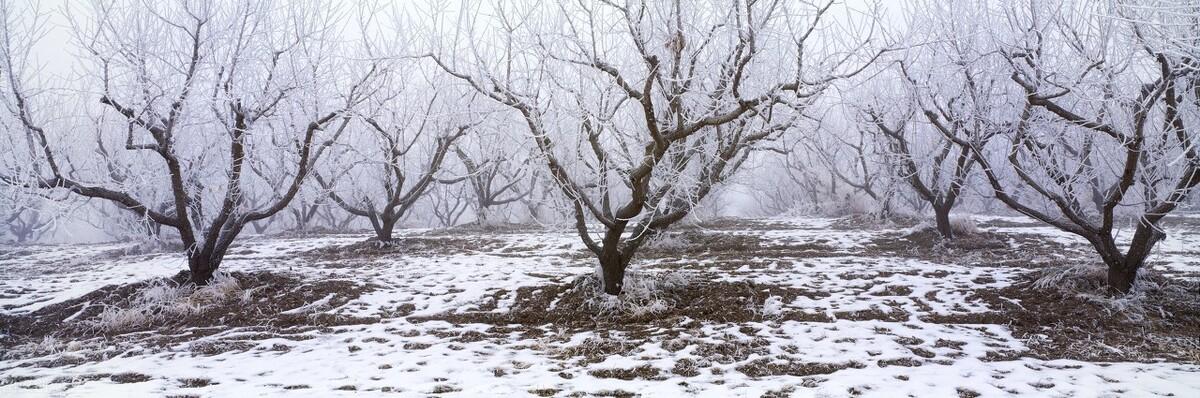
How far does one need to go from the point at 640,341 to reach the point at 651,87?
2.01 meters

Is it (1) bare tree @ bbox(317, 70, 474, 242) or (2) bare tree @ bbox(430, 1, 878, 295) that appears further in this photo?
(1) bare tree @ bbox(317, 70, 474, 242)

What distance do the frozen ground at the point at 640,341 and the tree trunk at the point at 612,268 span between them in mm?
282

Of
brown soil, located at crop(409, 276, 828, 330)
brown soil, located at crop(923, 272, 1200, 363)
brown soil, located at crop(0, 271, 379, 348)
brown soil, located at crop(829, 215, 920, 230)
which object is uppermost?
brown soil, located at crop(829, 215, 920, 230)

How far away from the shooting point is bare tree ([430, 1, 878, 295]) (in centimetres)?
493

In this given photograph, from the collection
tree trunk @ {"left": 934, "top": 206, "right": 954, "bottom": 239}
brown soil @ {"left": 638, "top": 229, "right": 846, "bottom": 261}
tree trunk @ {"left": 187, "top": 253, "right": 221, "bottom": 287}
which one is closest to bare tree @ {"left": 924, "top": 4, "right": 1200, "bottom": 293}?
brown soil @ {"left": 638, "top": 229, "right": 846, "bottom": 261}

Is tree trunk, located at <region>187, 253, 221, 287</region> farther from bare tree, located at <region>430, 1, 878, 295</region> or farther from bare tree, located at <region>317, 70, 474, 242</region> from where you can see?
bare tree, located at <region>430, 1, 878, 295</region>

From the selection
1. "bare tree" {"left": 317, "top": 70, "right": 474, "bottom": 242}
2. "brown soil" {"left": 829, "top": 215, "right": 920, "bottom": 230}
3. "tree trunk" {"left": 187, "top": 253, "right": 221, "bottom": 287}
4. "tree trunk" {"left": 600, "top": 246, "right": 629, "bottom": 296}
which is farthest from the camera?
"brown soil" {"left": 829, "top": 215, "right": 920, "bottom": 230}

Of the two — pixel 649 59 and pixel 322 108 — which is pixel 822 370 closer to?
pixel 649 59

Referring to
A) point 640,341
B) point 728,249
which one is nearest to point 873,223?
point 728,249

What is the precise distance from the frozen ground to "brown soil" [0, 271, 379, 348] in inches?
7.4

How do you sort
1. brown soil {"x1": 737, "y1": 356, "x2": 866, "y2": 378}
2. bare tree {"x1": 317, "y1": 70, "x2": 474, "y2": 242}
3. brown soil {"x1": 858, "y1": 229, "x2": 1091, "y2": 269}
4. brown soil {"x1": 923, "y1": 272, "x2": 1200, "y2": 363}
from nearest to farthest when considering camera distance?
brown soil {"x1": 737, "y1": 356, "x2": 866, "y2": 378}
brown soil {"x1": 923, "y1": 272, "x2": 1200, "y2": 363}
brown soil {"x1": 858, "y1": 229, "x2": 1091, "y2": 269}
bare tree {"x1": 317, "y1": 70, "x2": 474, "y2": 242}

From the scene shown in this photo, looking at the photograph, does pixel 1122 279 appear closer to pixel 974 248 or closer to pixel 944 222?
pixel 974 248

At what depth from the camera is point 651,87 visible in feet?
16.0

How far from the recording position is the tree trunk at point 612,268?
6191mm
